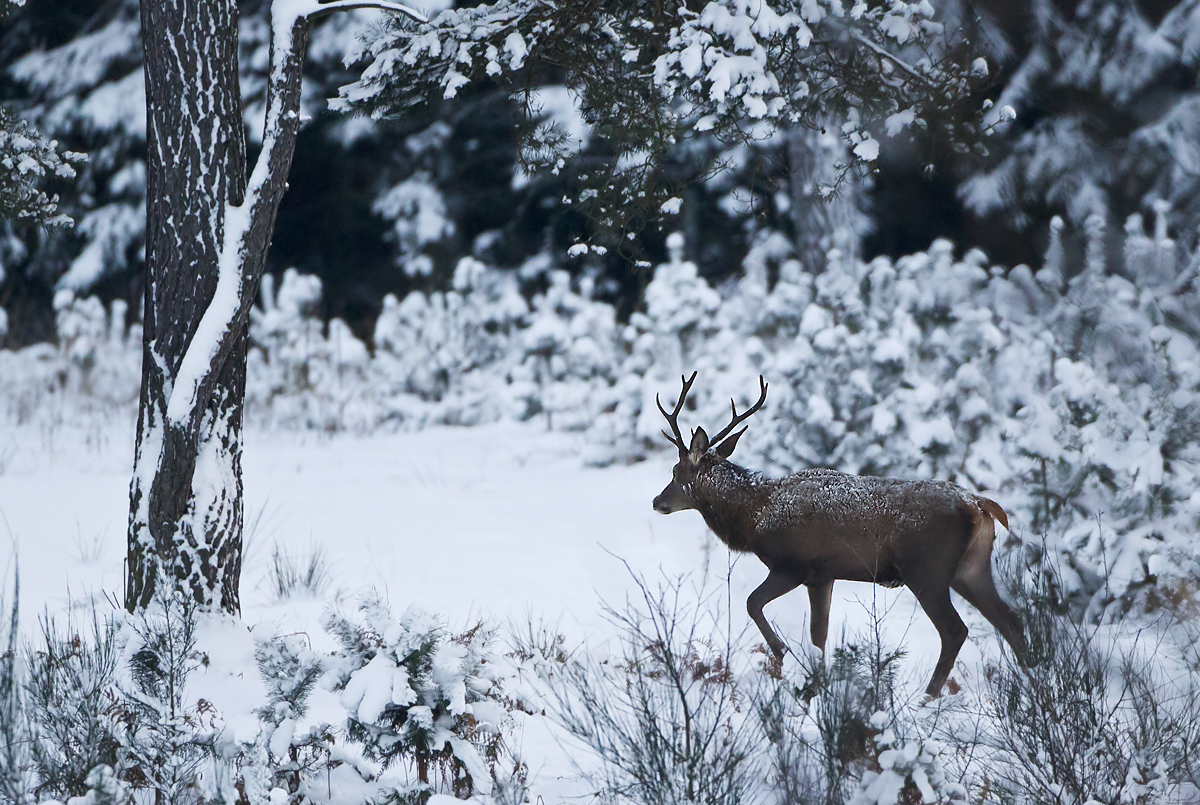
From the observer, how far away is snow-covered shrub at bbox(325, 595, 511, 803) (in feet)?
11.3

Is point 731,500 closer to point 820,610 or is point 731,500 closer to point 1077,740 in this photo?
point 820,610

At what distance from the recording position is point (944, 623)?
463 centimetres

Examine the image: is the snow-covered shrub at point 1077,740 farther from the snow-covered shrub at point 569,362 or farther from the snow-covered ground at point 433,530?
the snow-covered shrub at point 569,362

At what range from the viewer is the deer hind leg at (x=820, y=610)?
200 inches

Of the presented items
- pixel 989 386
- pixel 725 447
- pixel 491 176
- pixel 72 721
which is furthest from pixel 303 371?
pixel 72 721

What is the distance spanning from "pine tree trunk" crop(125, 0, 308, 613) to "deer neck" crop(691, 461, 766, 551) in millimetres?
2374

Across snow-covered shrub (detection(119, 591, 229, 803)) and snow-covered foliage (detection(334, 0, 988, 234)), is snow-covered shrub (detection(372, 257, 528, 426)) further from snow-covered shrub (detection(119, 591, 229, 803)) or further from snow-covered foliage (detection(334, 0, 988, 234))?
snow-covered shrub (detection(119, 591, 229, 803))

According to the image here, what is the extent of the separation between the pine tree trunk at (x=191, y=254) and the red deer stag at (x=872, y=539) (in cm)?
216

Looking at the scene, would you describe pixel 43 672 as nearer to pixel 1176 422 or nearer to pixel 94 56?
pixel 1176 422

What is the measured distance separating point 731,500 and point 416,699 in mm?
2255

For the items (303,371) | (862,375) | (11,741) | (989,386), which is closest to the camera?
(11,741)

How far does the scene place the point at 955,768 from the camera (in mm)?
3660

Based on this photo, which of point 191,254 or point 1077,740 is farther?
point 191,254

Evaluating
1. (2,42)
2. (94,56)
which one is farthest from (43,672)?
(2,42)
